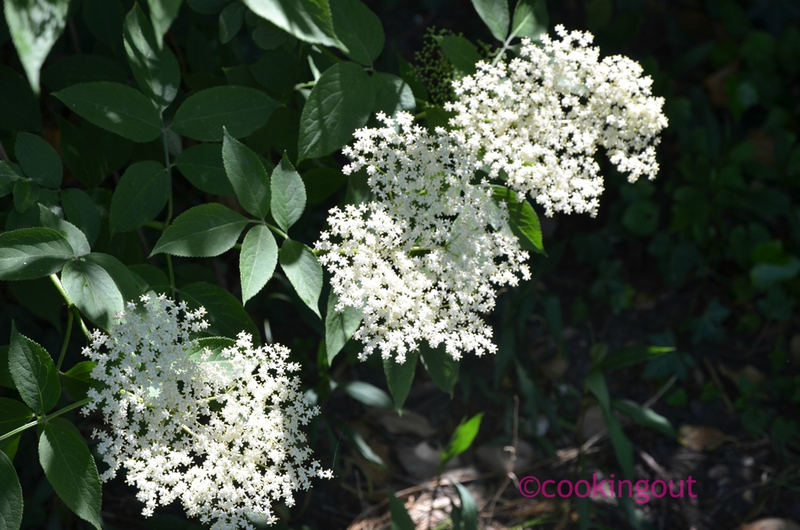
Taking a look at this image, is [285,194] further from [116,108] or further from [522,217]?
[522,217]

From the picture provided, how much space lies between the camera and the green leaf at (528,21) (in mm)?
1515

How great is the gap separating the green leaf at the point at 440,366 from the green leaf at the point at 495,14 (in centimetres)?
71

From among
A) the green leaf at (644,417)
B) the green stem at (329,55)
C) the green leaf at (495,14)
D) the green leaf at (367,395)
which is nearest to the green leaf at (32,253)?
the green stem at (329,55)

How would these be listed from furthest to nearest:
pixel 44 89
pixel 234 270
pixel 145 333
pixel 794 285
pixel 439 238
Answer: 1. pixel 794 285
2. pixel 234 270
3. pixel 44 89
4. pixel 439 238
5. pixel 145 333

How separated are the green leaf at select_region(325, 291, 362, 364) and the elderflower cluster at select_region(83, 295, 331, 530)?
9 centimetres

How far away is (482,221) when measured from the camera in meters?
1.30

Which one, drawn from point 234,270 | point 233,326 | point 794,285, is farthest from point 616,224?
point 233,326

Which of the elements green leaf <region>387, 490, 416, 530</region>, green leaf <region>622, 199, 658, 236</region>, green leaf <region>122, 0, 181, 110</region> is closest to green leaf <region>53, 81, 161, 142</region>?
green leaf <region>122, 0, 181, 110</region>

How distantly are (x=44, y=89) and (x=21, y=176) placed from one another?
2.02 ft

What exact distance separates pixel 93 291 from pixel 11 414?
0.29 metres

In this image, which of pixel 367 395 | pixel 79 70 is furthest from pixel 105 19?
pixel 367 395

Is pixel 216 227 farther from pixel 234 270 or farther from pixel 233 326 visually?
pixel 234 270

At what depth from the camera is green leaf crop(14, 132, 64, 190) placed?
1.31 m

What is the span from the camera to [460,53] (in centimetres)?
146
